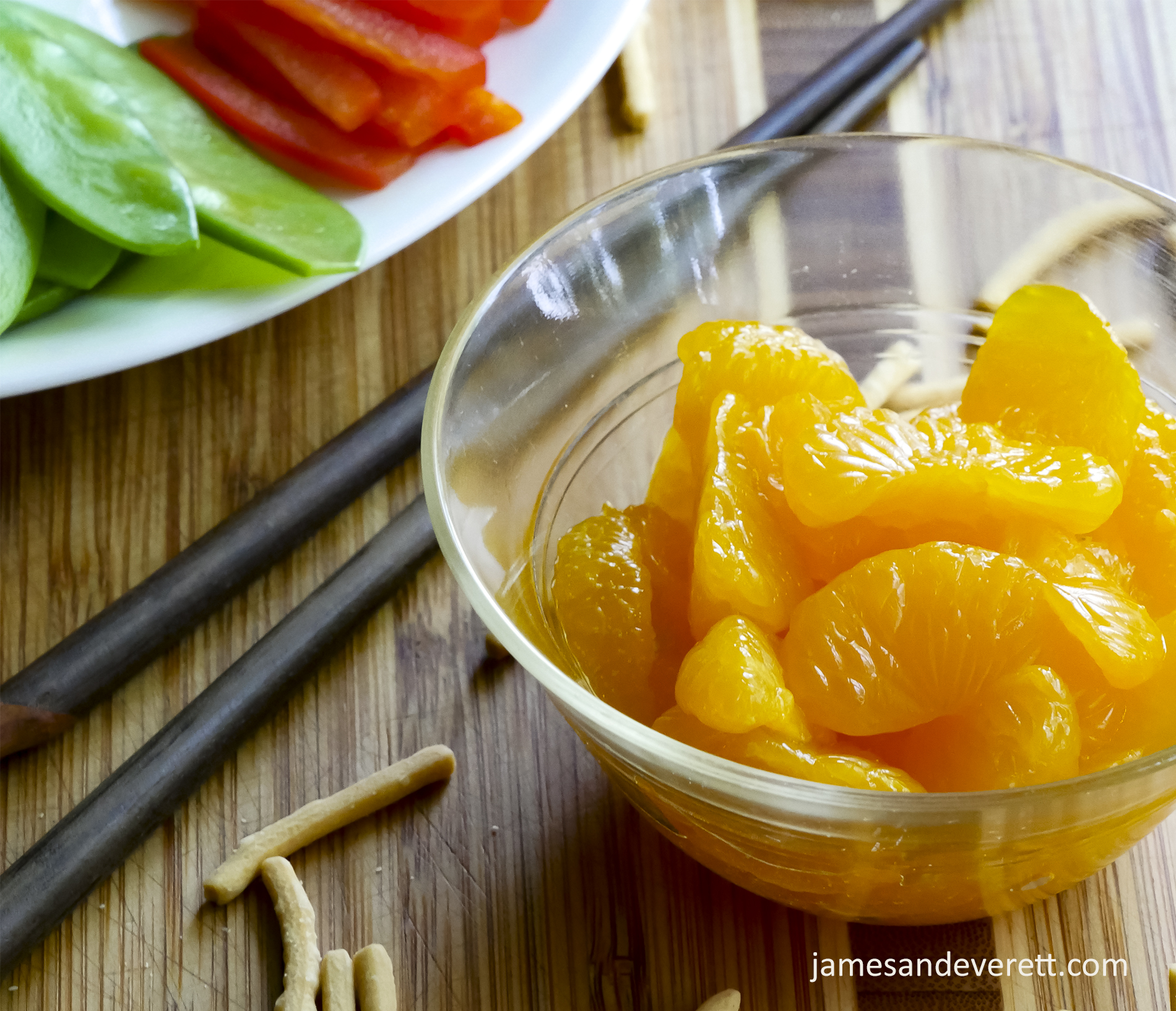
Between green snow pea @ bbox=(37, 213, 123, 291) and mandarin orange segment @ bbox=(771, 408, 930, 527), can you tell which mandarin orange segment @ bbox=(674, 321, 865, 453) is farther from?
green snow pea @ bbox=(37, 213, 123, 291)

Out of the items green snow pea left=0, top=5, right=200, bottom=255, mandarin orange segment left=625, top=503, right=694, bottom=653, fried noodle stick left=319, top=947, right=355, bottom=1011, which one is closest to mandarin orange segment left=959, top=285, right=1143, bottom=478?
mandarin orange segment left=625, top=503, right=694, bottom=653

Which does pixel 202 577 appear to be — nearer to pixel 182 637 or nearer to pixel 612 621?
pixel 182 637

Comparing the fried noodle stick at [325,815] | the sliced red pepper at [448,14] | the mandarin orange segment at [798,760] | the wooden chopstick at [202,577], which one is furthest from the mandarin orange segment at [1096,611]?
the sliced red pepper at [448,14]

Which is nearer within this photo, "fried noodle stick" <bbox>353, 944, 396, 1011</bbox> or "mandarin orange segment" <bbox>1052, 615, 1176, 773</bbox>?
"mandarin orange segment" <bbox>1052, 615, 1176, 773</bbox>

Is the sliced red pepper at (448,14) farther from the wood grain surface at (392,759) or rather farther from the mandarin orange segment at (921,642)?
the mandarin orange segment at (921,642)

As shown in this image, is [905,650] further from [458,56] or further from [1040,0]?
[1040,0]

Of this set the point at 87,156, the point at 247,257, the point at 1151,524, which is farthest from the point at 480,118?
the point at 1151,524
